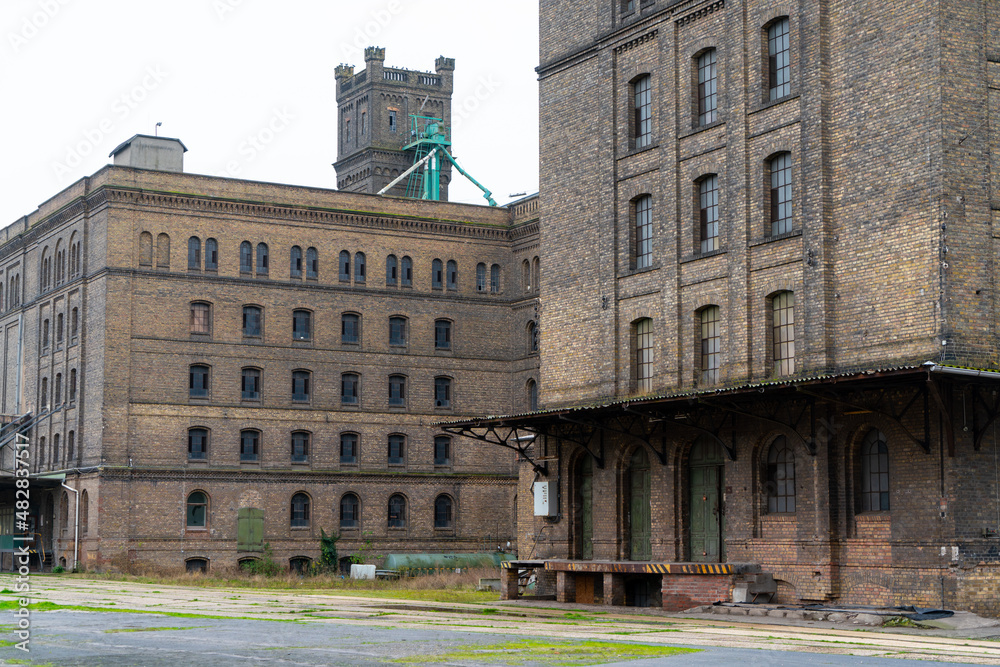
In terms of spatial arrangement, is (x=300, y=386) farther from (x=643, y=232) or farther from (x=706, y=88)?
(x=706, y=88)

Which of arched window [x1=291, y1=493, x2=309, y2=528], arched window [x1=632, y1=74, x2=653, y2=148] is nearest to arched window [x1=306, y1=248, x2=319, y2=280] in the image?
arched window [x1=291, y1=493, x2=309, y2=528]

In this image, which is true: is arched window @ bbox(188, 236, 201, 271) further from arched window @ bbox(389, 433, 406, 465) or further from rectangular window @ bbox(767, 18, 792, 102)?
rectangular window @ bbox(767, 18, 792, 102)

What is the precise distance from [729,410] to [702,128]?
7.02 meters

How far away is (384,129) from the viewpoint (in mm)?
82750

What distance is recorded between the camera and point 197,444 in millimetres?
55062

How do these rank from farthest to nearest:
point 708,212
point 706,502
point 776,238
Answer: point 708,212 < point 706,502 < point 776,238

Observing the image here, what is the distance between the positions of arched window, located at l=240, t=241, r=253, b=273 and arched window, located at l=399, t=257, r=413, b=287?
673 centimetres

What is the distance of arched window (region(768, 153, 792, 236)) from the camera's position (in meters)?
29.8

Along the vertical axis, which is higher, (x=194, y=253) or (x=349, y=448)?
(x=194, y=253)

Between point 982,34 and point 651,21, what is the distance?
9.14m

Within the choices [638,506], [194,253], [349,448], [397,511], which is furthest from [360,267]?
[638,506]

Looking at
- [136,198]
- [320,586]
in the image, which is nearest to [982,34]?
[320,586]

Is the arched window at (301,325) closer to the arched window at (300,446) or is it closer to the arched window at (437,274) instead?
the arched window at (300,446)

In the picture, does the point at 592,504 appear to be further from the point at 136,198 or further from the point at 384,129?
the point at 384,129
